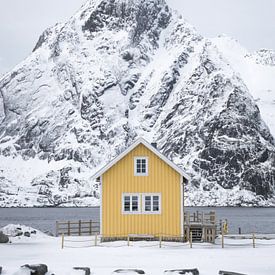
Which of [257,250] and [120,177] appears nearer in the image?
[257,250]

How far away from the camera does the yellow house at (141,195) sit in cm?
4534

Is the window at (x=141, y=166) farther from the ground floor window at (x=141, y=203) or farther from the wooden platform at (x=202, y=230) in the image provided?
the wooden platform at (x=202, y=230)

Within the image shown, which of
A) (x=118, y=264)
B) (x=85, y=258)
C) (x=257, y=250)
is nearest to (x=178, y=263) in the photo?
(x=118, y=264)

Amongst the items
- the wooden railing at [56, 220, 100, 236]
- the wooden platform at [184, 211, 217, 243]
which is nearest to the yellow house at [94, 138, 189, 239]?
the wooden platform at [184, 211, 217, 243]

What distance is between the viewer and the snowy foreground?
28328mm

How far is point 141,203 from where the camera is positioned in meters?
45.7

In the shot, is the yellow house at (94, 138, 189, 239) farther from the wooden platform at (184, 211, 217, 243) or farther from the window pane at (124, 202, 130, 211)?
the wooden platform at (184, 211, 217, 243)

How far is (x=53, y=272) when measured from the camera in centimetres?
2578

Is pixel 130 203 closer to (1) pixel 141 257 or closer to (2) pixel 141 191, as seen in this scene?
(2) pixel 141 191

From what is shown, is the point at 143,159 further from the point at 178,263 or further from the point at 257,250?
the point at 178,263

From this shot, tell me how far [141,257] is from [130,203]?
40.7 feet

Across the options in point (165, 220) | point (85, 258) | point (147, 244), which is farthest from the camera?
point (165, 220)

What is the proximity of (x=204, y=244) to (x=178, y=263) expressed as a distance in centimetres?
A: 1332

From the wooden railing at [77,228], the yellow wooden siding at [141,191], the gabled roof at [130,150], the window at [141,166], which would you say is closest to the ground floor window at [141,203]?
the yellow wooden siding at [141,191]
